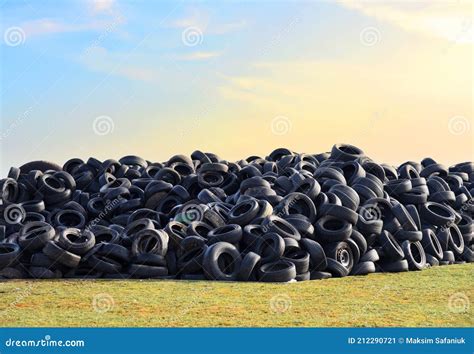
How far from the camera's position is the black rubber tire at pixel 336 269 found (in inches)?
664

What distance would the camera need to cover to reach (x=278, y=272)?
15727 millimetres

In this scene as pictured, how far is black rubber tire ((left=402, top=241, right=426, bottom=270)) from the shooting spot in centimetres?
1823

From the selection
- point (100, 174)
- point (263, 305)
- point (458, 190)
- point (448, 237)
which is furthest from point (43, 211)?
point (458, 190)

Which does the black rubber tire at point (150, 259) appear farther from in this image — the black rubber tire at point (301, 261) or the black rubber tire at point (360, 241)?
the black rubber tire at point (360, 241)

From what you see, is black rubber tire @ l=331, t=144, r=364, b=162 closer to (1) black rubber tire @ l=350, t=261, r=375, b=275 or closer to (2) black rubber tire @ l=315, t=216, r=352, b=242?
(2) black rubber tire @ l=315, t=216, r=352, b=242

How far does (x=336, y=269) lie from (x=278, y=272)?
6.36ft

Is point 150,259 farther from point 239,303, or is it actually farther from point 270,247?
point 239,303

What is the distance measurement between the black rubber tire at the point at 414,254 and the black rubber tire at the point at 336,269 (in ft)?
7.82

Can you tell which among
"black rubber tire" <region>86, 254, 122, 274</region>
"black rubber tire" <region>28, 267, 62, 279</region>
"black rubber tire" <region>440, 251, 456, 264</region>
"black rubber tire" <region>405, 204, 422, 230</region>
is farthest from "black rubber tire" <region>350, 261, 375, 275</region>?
"black rubber tire" <region>28, 267, 62, 279</region>

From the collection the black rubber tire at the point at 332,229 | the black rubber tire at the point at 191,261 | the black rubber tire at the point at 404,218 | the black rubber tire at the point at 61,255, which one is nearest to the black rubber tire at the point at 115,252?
the black rubber tire at the point at 61,255

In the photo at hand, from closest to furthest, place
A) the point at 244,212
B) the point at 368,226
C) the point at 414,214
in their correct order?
the point at 368,226
the point at 244,212
the point at 414,214

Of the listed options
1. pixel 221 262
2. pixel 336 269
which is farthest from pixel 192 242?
pixel 336 269

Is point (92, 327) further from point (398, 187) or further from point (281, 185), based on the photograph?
point (398, 187)

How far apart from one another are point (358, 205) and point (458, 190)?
6952 mm
